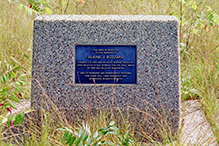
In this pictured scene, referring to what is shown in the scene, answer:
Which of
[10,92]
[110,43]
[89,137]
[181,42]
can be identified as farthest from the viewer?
[181,42]

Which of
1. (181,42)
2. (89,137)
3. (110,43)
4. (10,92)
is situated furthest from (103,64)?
(181,42)

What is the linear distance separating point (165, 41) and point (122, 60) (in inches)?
23.0

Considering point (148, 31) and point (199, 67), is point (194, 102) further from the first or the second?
point (148, 31)

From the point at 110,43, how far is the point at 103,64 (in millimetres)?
274

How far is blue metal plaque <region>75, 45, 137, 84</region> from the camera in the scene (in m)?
2.74

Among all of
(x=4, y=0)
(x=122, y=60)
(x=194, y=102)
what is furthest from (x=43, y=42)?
(x=4, y=0)

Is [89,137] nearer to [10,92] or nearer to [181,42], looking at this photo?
[10,92]

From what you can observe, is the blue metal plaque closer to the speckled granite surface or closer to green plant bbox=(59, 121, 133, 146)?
the speckled granite surface

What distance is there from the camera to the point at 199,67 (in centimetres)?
388

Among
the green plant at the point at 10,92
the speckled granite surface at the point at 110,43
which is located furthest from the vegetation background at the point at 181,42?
the speckled granite surface at the point at 110,43

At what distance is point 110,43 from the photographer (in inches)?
108

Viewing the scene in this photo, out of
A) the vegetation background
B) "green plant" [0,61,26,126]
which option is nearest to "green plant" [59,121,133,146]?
"green plant" [0,61,26,126]

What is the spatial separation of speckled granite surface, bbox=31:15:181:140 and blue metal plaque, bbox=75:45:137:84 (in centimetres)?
6

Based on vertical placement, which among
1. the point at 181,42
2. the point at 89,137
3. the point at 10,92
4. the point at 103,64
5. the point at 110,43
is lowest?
the point at 89,137
